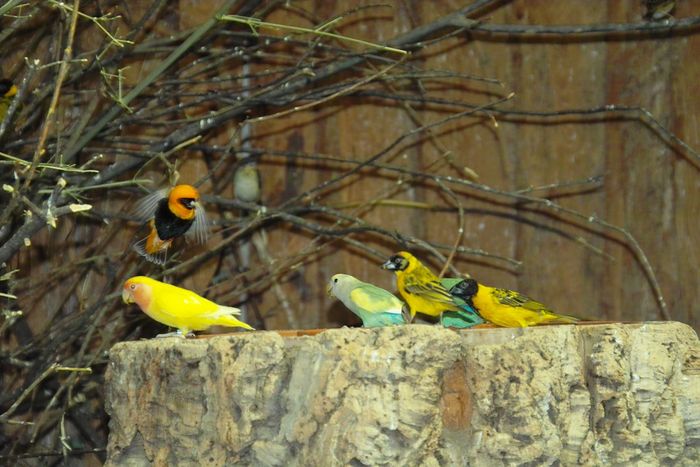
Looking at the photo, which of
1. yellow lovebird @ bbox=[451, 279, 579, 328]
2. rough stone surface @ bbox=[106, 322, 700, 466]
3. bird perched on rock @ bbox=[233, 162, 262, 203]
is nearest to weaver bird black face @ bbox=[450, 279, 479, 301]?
yellow lovebird @ bbox=[451, 279, 579, 328]

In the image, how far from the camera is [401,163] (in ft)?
9.83

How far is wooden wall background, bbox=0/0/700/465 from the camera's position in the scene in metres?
2.85

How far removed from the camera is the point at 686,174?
2844 mm

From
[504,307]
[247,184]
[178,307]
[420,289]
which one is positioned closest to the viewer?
[178,307]

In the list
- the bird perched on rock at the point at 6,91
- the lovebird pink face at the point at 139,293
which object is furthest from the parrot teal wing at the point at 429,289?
the bird perched on rock at the point at 6,91

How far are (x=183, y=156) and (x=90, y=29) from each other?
42 centimetres

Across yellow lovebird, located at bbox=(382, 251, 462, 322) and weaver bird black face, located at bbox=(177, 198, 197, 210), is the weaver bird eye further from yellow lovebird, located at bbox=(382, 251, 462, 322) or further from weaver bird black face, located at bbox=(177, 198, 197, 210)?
yellow lovebird, located at bbox=(382, 251, 462, 322)

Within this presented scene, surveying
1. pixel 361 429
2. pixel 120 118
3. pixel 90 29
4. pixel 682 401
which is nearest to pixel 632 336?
pixel 682 401

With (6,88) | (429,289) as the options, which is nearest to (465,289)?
(429,289)

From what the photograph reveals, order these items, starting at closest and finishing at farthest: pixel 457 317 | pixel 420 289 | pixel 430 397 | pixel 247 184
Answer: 1. pixel 430 397
2. pixel 420 289
3. pixel 457 317
4. pixel 247 184

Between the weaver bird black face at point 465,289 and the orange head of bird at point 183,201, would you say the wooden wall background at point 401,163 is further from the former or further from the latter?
the weaver bird black face at point 465,289

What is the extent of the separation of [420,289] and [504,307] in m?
0.19

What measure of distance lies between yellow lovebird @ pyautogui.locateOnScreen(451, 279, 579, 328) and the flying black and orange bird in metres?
0.57

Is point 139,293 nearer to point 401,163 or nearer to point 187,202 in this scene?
point 187,202
